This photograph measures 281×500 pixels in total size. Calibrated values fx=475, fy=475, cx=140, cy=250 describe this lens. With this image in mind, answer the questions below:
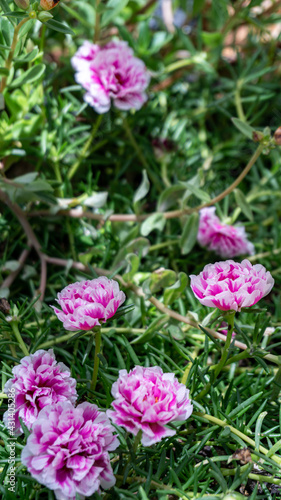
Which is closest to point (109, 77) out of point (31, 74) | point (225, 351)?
point (31, 74)

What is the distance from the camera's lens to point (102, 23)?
106cm

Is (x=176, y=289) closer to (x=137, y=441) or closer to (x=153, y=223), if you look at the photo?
(x=153, y=223)

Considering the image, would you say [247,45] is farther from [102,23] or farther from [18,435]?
[18,435]

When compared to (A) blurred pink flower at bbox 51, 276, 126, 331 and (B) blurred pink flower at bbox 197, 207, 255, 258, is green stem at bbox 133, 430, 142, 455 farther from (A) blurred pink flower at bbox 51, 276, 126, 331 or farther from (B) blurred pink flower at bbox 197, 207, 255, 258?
(B) blurred pink flower at bbox 197, 207, 255, 258

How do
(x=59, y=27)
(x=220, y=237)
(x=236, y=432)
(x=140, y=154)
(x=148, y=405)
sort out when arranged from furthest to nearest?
(x=140, y=154) < (x=220, y=237) < (x=59, y=27) < (x=236, y=432) < (x=148, y=405)

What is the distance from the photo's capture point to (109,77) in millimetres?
941

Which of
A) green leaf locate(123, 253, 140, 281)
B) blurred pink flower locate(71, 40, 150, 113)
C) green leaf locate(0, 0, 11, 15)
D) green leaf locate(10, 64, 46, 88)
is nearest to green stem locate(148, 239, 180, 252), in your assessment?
green leaf locate(123, 253, 140, 281)

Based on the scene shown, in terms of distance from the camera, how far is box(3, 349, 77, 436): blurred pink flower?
1.96ft

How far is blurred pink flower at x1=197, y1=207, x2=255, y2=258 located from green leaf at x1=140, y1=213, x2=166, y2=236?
0.29 ft

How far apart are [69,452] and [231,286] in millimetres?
272

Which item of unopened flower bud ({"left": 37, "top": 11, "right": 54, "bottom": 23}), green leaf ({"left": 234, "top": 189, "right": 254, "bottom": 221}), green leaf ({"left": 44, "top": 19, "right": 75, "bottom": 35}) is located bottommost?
green leaf ({"left": 234, "top": 189, "right": 254, "bottom": 221})

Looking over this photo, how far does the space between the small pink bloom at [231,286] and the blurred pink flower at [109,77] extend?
0.47 meters

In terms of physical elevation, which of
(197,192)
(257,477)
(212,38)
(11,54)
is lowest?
(257,477)

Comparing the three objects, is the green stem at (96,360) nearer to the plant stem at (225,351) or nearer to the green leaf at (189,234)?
the plant stem at (225,351)
